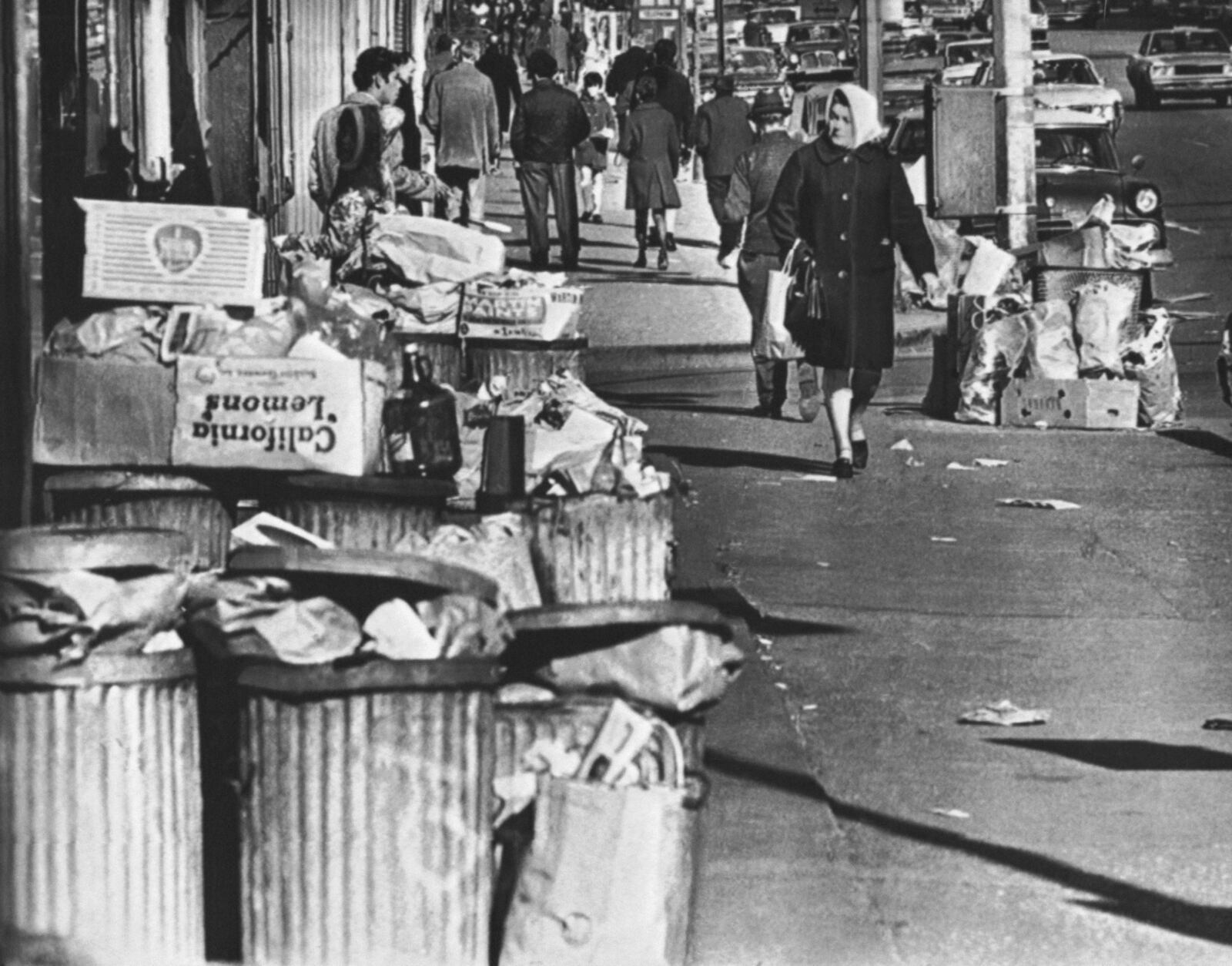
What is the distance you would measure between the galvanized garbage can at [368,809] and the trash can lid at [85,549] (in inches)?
13.2

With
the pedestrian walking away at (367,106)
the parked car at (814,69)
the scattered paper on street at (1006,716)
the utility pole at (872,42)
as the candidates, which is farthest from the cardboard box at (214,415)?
the parked car at (814,69)

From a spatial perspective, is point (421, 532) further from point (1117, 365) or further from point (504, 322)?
point (1117, 365)

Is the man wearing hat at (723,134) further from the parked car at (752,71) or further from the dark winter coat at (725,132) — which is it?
the parked car at (752,71)

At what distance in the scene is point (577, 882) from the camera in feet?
16.5

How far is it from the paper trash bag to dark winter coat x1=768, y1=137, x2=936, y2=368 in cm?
731

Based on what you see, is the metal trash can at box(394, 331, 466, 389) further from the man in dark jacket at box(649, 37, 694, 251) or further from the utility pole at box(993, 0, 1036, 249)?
the man in dark jacket at box(649, 37, 694, 251)

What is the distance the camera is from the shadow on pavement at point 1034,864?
587cm

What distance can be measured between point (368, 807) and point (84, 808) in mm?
520

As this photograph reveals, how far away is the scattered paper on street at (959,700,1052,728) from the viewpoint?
7.74 metres

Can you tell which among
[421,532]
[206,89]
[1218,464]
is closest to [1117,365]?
[1218,464]

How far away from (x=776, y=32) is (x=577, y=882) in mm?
58953

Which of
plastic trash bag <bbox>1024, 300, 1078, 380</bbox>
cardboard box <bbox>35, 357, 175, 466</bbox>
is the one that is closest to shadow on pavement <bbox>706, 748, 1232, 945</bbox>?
cardboard box <bbox>35, 357, 175, 466</bbox>

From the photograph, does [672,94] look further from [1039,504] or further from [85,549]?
[85,549]

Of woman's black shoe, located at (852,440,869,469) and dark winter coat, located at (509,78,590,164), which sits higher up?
dark winter coat, located at (509,78,590,164)
